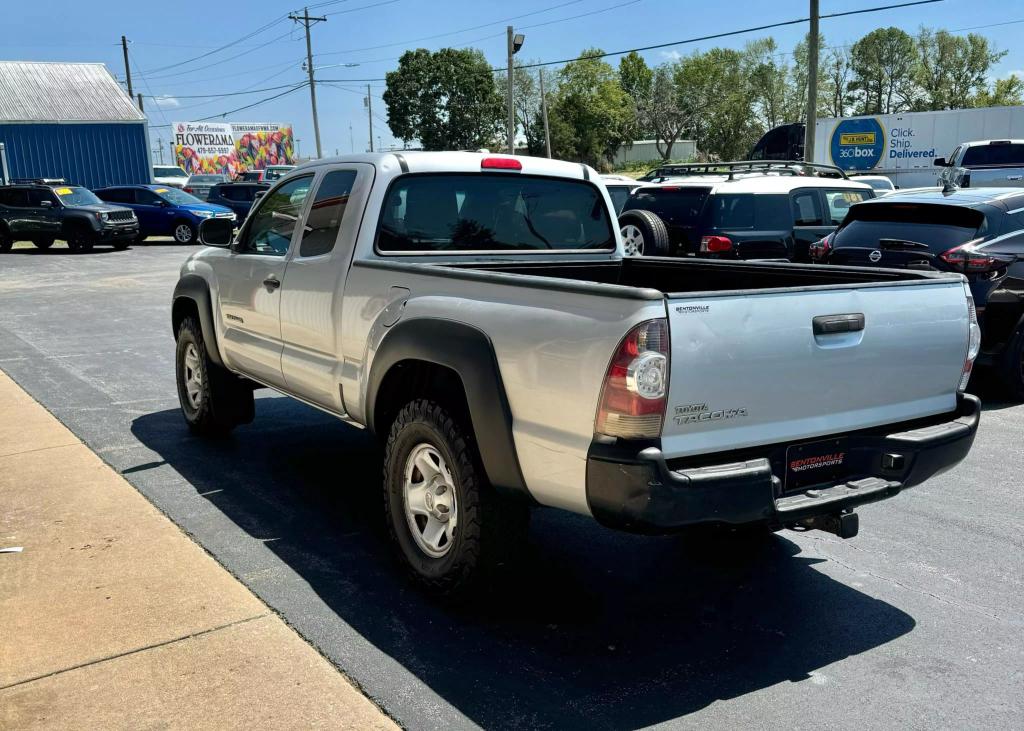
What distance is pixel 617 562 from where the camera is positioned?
4.60 m

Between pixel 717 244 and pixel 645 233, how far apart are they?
2.78ft

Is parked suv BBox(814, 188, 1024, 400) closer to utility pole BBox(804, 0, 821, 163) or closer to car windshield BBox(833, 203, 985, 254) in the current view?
car windshield BBox(833, 203, 985, 254)

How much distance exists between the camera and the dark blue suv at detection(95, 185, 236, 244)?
87.0ft

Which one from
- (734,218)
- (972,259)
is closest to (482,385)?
(972,259)

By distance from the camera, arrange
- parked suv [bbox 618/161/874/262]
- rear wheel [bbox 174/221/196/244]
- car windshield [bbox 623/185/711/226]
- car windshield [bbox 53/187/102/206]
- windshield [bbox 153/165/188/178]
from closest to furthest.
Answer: parked suv [bbox 618/161/874/262] → car windshield [bbox 623/185/711/226] → car windshield [bbox 53/187/102/206] → rear wheel [bbox 174/221/196/244] → windshield [bbox 153/165/188/178]

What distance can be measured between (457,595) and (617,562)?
0.95 meters

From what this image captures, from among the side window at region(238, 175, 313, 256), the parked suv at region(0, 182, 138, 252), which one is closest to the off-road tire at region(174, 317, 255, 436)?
the side window at region(238, 175, 313, 256)

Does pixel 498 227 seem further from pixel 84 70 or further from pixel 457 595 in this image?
pixel 84 70

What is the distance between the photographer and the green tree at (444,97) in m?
102

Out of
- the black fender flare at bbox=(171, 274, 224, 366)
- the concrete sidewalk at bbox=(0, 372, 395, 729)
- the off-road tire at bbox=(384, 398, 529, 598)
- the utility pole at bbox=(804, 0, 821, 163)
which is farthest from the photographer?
the utility pole at bbox=(804, 0, 821, 163)

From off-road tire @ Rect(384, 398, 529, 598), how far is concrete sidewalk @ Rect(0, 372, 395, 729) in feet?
2.10

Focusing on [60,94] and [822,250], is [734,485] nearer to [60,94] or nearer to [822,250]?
[822,250]

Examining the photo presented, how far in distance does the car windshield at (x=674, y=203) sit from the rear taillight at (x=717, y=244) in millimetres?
345

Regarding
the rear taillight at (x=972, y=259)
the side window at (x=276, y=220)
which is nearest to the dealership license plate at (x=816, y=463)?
the side window at (x=276, y=220)
